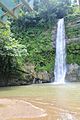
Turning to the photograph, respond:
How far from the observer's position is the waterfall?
18438 mm

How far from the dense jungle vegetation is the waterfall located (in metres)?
0.38

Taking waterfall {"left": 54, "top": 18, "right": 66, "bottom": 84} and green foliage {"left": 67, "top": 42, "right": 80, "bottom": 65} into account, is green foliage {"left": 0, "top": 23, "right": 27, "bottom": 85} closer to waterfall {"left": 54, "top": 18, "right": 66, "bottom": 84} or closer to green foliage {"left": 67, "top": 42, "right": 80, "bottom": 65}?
waterfall {"left": 54, "top": 18, "right": 66, "bottom": 84}

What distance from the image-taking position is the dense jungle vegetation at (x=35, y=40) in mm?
14414

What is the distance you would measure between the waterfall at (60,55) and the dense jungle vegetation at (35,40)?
384 mm

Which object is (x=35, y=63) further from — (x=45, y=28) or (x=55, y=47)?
(x=45, y=28)

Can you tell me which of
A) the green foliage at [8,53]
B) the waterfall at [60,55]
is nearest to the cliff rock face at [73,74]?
the waterfall at [60,55]

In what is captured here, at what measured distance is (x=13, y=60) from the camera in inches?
601

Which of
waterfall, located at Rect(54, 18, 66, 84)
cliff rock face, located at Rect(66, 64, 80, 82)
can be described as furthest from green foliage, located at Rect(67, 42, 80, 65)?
cliff rock face, located at Rect(66, 64, 80, 82)

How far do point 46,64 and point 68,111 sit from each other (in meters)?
14.6

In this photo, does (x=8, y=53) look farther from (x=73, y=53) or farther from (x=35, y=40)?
(x=35, y=40)

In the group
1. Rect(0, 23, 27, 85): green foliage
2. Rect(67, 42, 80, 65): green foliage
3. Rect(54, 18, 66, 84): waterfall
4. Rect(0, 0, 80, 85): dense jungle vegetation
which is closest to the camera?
Rect(0, 23, 27, 85): green foliage

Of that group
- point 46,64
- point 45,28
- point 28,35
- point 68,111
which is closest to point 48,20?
point 45,28

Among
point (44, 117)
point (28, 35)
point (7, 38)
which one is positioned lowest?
point (44, 117)

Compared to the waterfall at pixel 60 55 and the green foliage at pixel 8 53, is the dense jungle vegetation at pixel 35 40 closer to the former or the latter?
the green foliage at pixel 8 53
